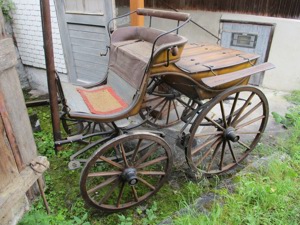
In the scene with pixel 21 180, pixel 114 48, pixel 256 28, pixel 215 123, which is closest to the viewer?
pixel 21 180

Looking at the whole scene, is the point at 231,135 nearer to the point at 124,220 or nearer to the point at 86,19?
the point at 124,220

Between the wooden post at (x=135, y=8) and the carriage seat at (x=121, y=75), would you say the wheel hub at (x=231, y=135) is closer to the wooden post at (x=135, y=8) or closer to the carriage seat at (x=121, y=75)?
the carriage seat at (x=121, y=75)

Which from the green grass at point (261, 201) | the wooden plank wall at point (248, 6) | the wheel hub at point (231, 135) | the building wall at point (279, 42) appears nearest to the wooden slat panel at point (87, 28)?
the wooden plank wall at point (248, 6)

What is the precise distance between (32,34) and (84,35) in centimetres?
153

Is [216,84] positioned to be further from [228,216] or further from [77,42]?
[77,42]

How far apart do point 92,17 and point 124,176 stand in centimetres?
285

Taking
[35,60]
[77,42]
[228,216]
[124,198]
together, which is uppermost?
[77,42]

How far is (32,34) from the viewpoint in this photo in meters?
5.48

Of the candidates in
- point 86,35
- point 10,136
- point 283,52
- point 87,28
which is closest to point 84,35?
point 86,35

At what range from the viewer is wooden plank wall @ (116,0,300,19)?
16.2 ft

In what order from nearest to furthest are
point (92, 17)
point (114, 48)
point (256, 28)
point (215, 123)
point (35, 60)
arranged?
point (215, 123) → point (114, 48) → point (92, 17) → point (256, 28) → point (35, 60)

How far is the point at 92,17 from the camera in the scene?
4.36 metres

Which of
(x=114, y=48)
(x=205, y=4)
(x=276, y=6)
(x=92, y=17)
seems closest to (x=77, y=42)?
(x=92, y=17)

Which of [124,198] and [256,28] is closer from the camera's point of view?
[124,198]
